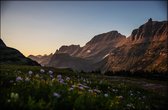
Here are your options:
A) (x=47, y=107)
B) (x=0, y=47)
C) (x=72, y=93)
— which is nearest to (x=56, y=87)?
(x=72, y=93)

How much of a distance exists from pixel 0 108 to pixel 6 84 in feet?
9.13

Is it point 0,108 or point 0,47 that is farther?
point 0,47

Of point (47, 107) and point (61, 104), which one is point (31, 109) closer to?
point (47, 107)

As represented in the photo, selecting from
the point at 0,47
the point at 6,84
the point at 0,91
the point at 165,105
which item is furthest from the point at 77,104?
the point at 0,47

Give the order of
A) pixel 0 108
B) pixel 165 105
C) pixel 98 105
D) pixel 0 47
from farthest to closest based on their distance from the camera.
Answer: pixel 0 47 → pixel 165 105 → pixel 98 105 → pixel 0 108

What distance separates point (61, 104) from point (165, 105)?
12780 millimetres

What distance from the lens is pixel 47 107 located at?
717 cm

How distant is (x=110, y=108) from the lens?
360 inches

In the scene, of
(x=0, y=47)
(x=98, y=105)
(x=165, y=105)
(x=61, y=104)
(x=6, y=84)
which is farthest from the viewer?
(x=0, y=47)

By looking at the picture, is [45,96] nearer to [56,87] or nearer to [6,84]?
[56,87]

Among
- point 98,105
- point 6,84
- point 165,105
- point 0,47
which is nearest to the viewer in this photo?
point 98,105

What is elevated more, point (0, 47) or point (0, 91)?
point (0, 47)

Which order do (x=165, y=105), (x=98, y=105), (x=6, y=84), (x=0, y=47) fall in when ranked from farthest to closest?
(x=0, y=47) → (x=165, y=105) → (x=6, y=84) → (x=98, y=105)

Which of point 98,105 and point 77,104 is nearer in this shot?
point 77,104
